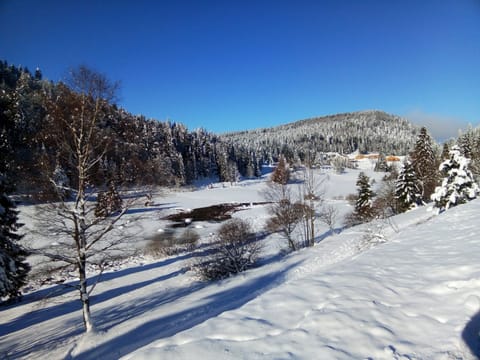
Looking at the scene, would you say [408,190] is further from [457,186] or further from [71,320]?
[71,320]

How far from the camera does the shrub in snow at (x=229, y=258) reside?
45.1 ft

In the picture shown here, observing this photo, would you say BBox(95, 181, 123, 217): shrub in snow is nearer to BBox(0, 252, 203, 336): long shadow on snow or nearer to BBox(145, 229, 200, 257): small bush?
BBox(0, 252, 203, 336): long shadow on snow

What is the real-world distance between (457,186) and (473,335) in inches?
689

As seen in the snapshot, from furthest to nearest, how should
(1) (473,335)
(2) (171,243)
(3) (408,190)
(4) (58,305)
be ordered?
1. (2) (171,243)
2. (3) (408,190)
3. (4) (58,305)
4. (1) (473,335)

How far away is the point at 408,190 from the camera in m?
25.9

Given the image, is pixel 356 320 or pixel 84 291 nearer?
pixel 356 320

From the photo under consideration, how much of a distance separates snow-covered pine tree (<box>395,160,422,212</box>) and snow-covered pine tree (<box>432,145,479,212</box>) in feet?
30.5

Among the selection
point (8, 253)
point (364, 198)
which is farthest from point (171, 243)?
point (364, 198)

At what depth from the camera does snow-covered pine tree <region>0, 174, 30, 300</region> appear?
995 centimetres

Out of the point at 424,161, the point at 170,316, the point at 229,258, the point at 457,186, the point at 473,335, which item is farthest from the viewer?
the point at 424,161

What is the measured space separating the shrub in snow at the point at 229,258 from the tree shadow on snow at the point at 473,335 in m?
11.5

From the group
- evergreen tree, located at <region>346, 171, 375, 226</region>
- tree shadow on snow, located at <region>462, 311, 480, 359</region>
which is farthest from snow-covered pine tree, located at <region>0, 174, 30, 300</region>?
evergreen tree, located at <region>346, 171, 375, 226</region>

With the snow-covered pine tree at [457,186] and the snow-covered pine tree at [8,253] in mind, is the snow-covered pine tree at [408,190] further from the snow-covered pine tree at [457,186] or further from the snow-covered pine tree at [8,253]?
the snow-covered pine tree at [8,253]

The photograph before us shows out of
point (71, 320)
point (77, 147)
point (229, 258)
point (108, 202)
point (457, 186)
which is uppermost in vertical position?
point (77, 147)
